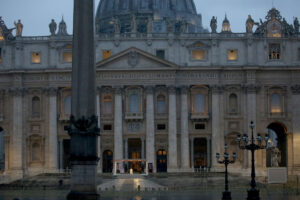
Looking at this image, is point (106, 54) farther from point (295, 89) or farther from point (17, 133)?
point (295, 89)

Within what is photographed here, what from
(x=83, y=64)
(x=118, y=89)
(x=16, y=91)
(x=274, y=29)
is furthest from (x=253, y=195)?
(x=16, y=91)

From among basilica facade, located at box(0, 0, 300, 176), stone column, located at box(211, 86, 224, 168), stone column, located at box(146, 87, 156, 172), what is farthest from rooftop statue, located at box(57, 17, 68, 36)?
stone column, located at box(211, 86, 224, 168)

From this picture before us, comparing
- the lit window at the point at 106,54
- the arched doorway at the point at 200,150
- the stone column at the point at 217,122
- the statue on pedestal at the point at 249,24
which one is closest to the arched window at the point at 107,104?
the lit window at the point at 106,54

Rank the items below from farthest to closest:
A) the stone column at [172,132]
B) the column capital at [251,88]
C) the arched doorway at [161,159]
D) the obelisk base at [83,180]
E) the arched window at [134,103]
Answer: the arched doorway at [161,159], the arched window at [134,103], the column capital at [251,88], the stone column at [172,132], the obelisk base at [83,180]

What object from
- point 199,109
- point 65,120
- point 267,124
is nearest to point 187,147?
point 199,109

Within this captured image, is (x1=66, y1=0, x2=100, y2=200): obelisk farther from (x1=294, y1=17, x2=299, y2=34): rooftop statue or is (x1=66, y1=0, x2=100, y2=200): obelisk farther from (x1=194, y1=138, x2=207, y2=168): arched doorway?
(x1=294, y1=17, x2=299, y2=34): rooftop statue

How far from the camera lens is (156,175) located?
242 ft

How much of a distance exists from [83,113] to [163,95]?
5401cm

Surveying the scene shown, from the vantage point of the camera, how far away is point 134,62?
80.7m

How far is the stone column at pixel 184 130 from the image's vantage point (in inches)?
3162

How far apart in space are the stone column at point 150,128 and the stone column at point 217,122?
7.23 metres

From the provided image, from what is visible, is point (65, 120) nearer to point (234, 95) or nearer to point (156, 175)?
point (156, 175)

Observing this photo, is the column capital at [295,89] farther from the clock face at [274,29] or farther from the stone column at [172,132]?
the stone column at [172,132]

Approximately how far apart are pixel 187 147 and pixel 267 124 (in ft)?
33.4
